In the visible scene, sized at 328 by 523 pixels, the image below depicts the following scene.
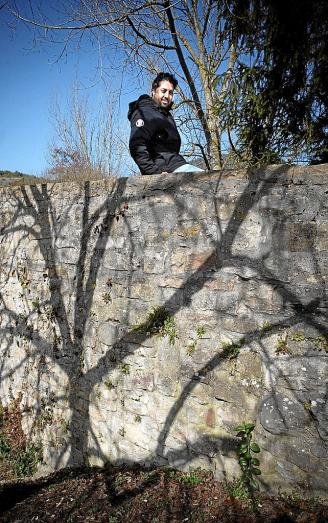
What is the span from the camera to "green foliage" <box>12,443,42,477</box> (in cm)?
421

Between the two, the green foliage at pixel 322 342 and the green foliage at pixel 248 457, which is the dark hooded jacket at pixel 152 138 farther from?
the green foliage at pixel 248 457

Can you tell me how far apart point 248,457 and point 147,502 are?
92 cm

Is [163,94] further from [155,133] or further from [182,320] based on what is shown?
[182,320]

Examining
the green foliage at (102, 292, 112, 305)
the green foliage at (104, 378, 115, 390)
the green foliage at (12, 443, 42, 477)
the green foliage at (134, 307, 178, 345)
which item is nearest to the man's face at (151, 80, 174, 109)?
the green foliage at (102, 292, 112, 305)

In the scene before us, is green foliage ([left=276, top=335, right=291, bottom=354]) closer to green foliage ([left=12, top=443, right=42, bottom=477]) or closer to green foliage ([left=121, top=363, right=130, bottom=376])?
green foliage ([left=121, top=363, right=130, bottom=376])

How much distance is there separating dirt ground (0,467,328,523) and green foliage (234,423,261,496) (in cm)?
10

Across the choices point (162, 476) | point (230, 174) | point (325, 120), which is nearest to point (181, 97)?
point (325, 120)

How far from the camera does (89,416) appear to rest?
3.67m

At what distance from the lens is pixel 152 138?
3.54 metres

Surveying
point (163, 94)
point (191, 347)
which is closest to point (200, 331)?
point (191, 347)

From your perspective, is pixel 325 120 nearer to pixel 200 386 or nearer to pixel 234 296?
pixel 234 296

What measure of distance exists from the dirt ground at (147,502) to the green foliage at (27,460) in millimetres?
685

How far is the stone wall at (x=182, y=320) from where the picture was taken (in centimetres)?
251

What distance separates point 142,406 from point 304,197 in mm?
2281
